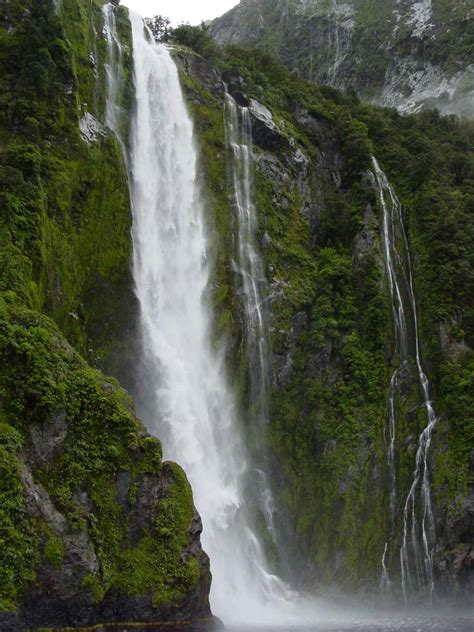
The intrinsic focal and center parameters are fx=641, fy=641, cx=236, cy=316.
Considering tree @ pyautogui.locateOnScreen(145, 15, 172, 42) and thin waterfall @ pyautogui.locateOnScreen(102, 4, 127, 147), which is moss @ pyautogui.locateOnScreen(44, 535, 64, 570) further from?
tree @ pyautogui.locateOnScreen(145, 15, 172, 42)

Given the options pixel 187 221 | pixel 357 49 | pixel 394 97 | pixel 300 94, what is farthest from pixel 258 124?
pixel 357 49

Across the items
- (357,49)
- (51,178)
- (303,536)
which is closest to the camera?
(51,178)

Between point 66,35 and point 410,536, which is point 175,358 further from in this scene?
point 66,35

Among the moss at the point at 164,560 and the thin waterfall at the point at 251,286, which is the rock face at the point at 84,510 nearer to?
the moss at the point at 164,560

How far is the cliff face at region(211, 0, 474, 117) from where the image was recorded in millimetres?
51469

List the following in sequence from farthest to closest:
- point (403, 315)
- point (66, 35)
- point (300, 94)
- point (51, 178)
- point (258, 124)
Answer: point (300, 94)
point (258, 124)
point (403, 315)
point (66, 35)
point (51, 178)

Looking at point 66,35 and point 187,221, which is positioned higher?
point 66,35

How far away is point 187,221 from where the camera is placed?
24.7m

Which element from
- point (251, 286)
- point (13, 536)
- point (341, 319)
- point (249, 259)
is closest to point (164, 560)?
point (13, 536)

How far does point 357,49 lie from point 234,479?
157ft

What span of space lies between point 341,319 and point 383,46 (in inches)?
1559

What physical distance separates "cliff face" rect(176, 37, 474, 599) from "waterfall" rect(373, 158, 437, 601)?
0.75 feet

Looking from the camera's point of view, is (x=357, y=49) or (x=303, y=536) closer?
(x=303, y=536)

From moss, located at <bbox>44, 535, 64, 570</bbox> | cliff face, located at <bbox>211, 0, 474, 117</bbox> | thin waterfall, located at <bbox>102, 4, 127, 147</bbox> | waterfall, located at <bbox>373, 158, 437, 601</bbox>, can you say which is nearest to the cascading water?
waterfall, located at <bbox>373, 158, 437, 601</bbox>
